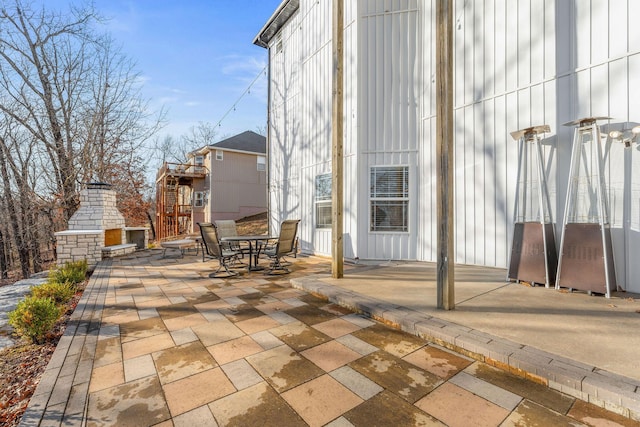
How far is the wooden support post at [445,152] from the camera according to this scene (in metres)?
2.94

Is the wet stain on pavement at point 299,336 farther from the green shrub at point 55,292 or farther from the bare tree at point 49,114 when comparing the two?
the bare tree at point 49,114

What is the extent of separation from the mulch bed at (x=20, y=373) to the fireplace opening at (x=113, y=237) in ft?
20.2

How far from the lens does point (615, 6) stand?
3693mm

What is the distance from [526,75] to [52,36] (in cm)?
1455

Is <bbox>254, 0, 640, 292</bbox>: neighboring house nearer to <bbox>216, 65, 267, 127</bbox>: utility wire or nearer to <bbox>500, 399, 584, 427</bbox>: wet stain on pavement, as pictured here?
<bbox>216, 65, 267, 127</bbox>: utility wire

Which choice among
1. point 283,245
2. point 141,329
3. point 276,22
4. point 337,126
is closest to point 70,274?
point 141,329

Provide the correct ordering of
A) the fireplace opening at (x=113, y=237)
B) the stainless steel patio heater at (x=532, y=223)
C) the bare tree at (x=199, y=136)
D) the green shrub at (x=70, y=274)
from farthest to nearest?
the bare tree at (x=199, y=136), the fireplace opening at (x=113, y=237), the green shrub at (x=70, y=274), the stainless steel patio heater at (x=532, y=223)

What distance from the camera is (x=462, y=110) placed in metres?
5.59

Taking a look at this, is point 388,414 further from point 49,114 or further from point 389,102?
point 49,114

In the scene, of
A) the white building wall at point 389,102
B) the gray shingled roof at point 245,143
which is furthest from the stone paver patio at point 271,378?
the gray shingled roof at point 245,143

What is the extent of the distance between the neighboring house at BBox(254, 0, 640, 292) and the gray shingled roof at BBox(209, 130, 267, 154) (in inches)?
398

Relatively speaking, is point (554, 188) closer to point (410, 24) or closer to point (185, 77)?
point (410, 24)

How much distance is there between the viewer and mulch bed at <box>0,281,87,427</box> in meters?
1.72

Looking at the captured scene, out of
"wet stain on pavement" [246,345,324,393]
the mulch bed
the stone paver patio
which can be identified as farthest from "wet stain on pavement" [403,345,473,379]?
the mulch bed
